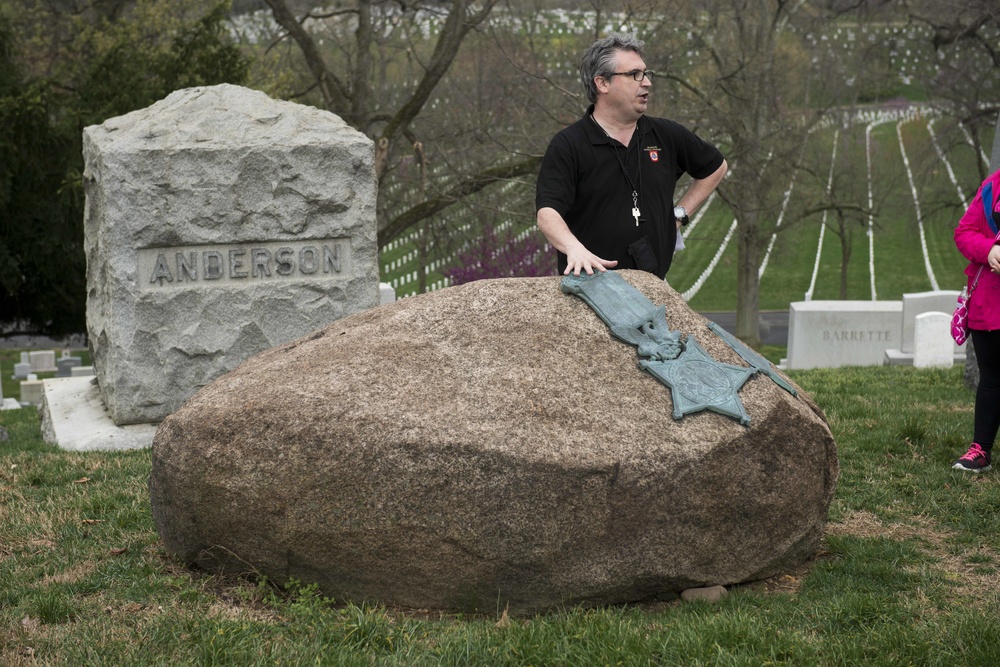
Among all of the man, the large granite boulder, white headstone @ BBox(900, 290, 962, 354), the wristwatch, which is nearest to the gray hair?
the man

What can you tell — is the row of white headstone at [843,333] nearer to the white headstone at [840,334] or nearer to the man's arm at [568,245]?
the white headstone at [840,334]

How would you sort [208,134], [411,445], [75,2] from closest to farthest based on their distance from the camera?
[411,445] < [208,134] < [75,2]

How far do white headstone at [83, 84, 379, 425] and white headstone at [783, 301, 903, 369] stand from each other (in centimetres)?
972

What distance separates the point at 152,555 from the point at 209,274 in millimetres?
3282

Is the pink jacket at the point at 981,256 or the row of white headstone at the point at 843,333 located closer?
the pink jacket at the point at 981,256

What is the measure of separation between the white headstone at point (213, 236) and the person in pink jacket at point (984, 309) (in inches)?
159

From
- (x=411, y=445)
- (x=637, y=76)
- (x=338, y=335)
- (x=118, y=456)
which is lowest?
(x=118, y=456)

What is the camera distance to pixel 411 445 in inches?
142

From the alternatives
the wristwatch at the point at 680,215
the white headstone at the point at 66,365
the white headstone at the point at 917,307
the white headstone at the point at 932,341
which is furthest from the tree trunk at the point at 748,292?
the wristwatch at the point at 680,215

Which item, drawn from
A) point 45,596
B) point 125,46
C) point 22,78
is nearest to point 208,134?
point 45,596

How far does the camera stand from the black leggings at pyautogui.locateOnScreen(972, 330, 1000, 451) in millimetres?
5102

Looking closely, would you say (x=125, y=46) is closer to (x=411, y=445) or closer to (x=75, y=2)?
(x=75, y=2)

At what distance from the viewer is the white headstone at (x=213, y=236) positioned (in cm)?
701

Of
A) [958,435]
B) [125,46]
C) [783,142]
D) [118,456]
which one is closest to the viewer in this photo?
[958,435]
